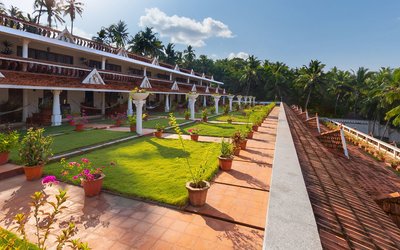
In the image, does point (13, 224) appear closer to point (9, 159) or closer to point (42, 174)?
point (42, 174)

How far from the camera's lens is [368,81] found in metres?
47.2

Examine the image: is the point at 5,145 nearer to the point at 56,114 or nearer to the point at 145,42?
the point at 56,114

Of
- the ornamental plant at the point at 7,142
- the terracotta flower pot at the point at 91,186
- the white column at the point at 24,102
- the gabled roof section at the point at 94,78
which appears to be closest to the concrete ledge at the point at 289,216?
the terracotta flower pot at the point at 91,186

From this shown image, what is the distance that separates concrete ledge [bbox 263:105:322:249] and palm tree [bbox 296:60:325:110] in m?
50.1

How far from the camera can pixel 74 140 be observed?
10.4 m

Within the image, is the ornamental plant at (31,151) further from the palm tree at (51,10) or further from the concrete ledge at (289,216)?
the palm tree at (51,10)

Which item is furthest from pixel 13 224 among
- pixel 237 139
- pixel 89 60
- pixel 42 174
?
pixel 89 60

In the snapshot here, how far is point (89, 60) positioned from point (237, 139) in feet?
54.8

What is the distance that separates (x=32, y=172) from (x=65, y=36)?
14341mm

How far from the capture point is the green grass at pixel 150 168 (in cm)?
532

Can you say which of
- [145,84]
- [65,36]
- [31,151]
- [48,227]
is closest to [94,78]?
[65,36]

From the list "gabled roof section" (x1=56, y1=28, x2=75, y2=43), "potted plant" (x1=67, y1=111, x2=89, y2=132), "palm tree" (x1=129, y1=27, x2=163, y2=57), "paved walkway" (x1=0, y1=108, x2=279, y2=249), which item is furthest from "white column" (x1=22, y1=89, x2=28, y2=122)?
"palm tree" (x1=129, y1=27, x2=163, y2=57)

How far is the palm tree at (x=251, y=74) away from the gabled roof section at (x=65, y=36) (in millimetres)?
41493

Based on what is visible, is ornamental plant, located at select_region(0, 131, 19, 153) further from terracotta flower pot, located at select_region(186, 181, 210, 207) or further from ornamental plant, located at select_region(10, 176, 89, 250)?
terracotta flower pot, located at select_region(186, 181, 210, 207)
